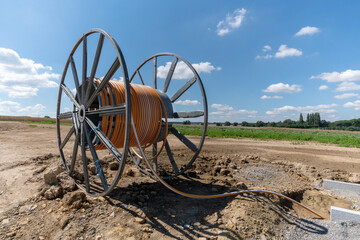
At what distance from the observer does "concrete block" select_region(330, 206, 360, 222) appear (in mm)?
4312

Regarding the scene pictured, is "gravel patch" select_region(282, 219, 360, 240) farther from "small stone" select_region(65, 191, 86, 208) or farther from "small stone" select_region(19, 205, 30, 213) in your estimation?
"small stone" select_region(19, 205, 30, 213)

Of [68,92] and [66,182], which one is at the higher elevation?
[68,92]

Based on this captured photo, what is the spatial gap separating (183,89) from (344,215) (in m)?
5.17

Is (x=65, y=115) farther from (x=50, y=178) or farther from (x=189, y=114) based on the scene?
(x=189, y=114)

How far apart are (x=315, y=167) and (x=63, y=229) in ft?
31.5

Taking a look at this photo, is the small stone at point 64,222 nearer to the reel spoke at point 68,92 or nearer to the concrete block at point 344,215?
the reel spoke at point 68,92

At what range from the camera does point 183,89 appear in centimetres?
628

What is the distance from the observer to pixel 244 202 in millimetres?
4434

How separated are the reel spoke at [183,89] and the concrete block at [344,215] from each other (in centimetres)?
480

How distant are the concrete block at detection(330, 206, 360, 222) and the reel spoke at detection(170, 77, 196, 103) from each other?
4803 mm

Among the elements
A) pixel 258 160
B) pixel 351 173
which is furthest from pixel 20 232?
pixel 351 173

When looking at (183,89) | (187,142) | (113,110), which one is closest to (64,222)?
(113,110)

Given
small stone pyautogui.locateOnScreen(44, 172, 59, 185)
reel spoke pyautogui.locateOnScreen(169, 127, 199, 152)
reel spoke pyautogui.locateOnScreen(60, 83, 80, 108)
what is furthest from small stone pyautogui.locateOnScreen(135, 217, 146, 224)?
reel spoke pyautogui.locateOnScreen(60, 83, 80, 108)

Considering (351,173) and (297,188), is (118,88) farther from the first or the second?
(351,173)
